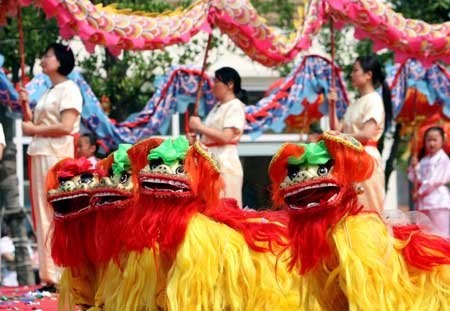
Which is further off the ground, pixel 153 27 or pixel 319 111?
pixel 153 27

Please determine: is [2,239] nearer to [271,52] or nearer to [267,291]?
[271,52]

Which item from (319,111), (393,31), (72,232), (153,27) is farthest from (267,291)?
(319,111)

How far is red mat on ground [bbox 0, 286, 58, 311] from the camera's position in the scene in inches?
245

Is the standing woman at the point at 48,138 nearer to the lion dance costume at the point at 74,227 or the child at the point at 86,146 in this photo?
the child at the point at 86,146

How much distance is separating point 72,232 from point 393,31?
3.20m

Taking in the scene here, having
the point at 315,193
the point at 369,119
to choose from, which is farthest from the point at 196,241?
the point at 369,119

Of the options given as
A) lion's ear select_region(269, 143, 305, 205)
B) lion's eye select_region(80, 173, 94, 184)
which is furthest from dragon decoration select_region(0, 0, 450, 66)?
lion's ear select_region(269, 143, 305, 205)

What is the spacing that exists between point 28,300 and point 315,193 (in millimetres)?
2612

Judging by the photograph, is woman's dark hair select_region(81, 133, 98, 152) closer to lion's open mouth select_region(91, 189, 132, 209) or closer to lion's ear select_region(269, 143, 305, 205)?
lion's open mouth select_region(91, 189, 132, 209)

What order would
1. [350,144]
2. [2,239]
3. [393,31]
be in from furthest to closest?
[2,239] < [393,31] < [350,144]

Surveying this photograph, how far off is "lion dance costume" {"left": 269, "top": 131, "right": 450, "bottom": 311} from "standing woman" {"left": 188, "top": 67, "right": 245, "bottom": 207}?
2668 millimetres

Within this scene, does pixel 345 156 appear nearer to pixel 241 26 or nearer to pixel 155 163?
pixel 155 163

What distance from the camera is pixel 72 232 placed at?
552cm

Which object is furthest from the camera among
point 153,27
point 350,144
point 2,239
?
point 2,239
